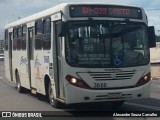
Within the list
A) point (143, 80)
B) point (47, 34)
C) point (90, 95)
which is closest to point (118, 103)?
point (143, 80)

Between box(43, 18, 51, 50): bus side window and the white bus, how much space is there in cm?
39

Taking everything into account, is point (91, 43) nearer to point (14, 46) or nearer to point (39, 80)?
point (39, 80)

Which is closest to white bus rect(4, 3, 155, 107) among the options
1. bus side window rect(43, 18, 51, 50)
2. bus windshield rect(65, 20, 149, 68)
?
bus windshield rect(65, 20, 149, 68)

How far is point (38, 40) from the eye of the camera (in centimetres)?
1533

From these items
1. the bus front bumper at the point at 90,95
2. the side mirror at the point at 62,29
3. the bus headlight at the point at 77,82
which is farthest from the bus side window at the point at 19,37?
the bus front bumper at the point at 90,95

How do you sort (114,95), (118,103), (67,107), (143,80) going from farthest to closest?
(118,103), (67,107), (143,80), (114,95)

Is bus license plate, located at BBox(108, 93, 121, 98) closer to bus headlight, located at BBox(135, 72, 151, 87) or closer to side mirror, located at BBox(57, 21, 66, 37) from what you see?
bus headlight, located at BBox(135, 72, 151, 87)

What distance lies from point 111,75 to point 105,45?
83cm

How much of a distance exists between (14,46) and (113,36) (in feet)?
28.7

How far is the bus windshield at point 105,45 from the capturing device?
11.9 meters

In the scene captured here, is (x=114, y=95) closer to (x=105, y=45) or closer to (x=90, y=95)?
(x=90, y=95)

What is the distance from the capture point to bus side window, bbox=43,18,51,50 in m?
13.8

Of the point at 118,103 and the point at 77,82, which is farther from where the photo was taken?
the point at 118,103

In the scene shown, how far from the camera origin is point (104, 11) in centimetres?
1237
